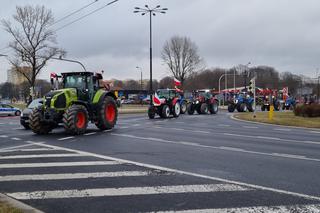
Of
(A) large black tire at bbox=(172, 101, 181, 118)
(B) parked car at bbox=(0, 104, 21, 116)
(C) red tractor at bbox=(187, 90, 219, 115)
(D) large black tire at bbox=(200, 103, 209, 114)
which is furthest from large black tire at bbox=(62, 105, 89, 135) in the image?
(B) parked car at bbox=(0, 104, 21, 116)

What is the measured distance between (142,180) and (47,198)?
6.34 ft

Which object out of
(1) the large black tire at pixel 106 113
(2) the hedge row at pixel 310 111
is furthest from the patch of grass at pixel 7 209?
(2) the hedge row at pixel 310 111

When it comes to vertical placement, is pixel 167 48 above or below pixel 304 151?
above

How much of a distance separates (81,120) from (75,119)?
0.65 metres

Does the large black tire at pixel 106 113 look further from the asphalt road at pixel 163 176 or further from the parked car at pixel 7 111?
the parked car at pixel 7 111

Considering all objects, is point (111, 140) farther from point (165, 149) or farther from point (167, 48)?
point (167, 48)

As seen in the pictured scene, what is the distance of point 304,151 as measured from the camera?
1137cm

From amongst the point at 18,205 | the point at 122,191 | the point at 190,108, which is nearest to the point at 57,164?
the point at 122,191

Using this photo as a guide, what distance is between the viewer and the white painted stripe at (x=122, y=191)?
6.51 m

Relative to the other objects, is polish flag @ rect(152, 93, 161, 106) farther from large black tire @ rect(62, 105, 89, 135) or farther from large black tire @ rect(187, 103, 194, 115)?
large black tire @ rect(62, 105, 89, 135)

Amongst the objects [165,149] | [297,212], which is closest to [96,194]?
[297,212]

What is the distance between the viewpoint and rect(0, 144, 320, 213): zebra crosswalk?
583 cm

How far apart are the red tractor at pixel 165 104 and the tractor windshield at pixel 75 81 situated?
34.7 ft

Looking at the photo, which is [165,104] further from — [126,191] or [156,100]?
[126,191]
